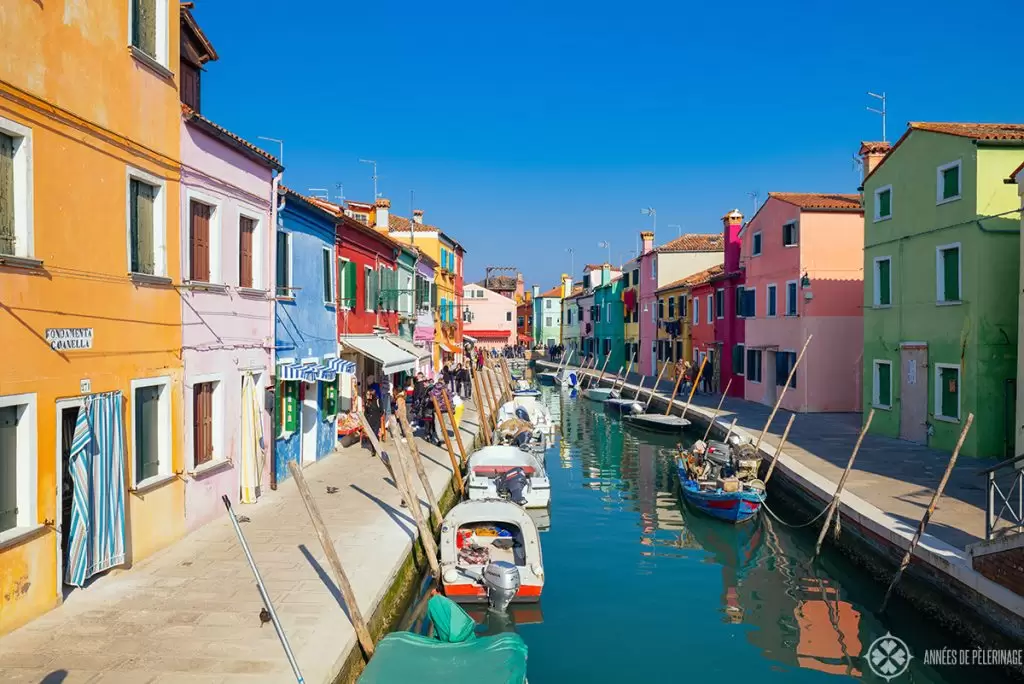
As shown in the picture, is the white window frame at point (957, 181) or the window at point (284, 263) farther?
the white window frame at point (957, 181)

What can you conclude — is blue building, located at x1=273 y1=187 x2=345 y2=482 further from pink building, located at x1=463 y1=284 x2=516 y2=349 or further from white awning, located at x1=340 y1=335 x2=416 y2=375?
pink building, located at x1=463 y1=284 x2=516 y2=349

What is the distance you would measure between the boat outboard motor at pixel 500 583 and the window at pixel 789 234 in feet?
69.3

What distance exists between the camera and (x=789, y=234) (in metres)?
29.0

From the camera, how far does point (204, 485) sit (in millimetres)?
12219

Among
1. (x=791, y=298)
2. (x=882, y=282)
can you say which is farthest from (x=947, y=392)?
(x=791, y=298)

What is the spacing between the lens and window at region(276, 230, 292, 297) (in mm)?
15812

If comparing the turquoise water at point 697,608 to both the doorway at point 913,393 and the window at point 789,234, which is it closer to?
the doorway at point 913,393

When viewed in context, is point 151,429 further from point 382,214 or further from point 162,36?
point 382,214

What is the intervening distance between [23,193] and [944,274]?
19.9m

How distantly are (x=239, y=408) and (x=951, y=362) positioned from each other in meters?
16.8

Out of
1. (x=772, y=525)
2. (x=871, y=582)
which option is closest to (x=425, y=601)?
(x=871, y=582)

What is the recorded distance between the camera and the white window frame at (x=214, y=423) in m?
11.7

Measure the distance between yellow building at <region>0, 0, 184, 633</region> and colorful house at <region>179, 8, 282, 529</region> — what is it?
15.5 inches

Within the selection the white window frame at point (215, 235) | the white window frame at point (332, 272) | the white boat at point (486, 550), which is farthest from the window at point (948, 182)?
the white window frame at point (215, 235)
